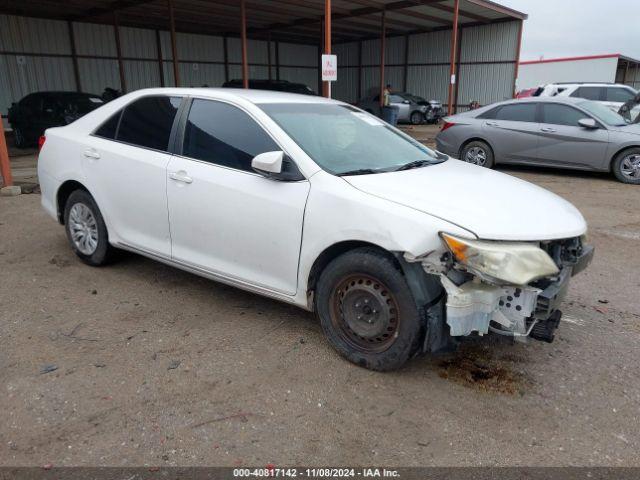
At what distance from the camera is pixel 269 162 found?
3.14m

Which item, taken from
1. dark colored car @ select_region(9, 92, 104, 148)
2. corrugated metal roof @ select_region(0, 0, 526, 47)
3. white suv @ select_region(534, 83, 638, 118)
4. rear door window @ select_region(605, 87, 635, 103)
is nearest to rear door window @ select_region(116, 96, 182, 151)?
dark colored car @ select_region(9, 92, 104, 148)

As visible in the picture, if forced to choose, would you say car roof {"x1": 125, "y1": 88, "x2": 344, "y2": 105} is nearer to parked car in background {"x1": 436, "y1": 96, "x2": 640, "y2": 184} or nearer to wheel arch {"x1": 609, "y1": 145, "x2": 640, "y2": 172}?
parked car in background {"x1": 436, "y1": 96, "x2": 640, "y2": 184}

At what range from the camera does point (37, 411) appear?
9.00 ft

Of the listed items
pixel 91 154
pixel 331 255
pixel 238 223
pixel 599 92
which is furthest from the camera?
pixel 599 92

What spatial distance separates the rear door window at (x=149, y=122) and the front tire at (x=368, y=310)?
6.03 feet

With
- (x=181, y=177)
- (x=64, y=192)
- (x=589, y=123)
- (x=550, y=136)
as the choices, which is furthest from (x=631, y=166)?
(x=64, y=192)

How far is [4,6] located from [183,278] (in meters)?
18.9

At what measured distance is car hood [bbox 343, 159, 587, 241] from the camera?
277cm

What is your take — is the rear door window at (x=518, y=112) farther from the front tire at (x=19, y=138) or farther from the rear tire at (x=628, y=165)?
the front tire at (x=19, y=138)

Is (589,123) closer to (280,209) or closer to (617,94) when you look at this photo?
(280,209)

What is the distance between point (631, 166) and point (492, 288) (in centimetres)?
809

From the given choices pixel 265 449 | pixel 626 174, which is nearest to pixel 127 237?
pixel 265 449

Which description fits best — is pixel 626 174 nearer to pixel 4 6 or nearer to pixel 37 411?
pixel 37 411

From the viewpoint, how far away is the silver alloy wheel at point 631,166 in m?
9.09
